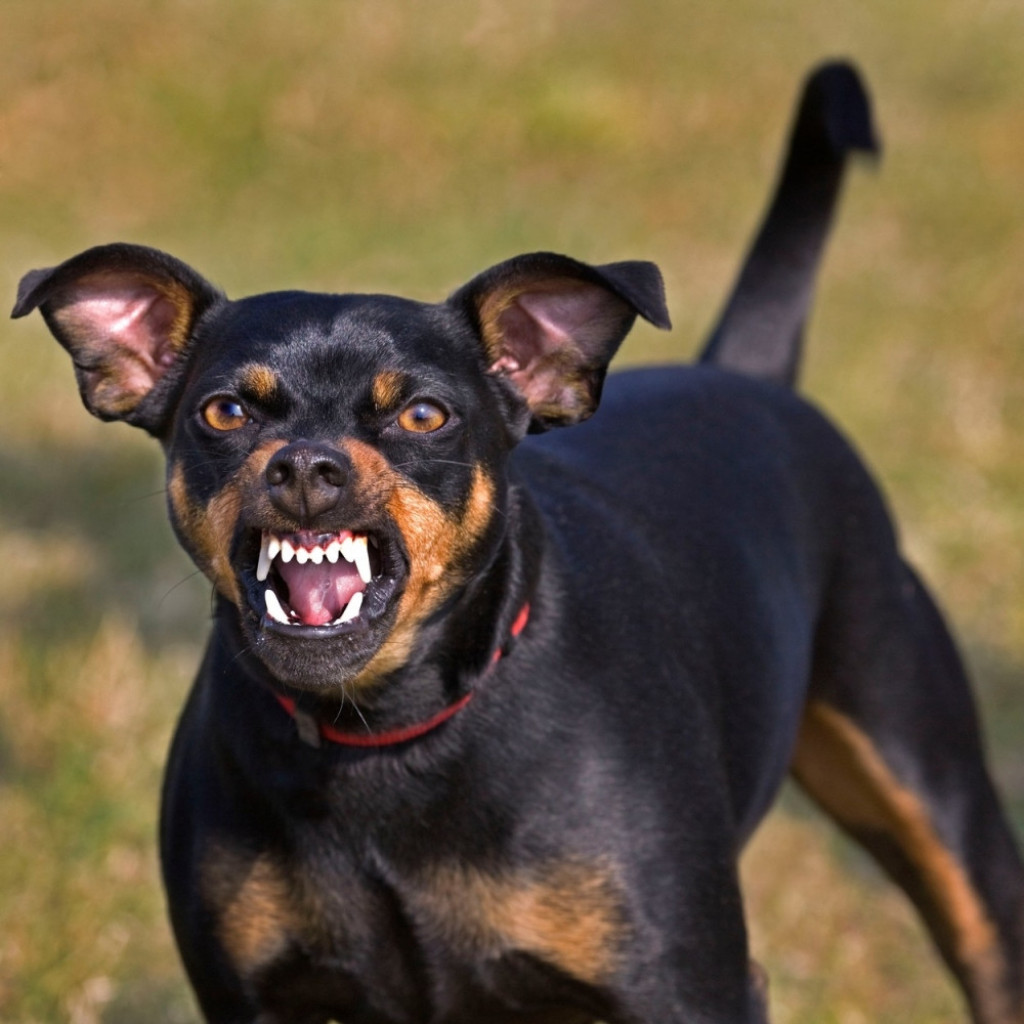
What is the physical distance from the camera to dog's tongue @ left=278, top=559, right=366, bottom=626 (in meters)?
3.21

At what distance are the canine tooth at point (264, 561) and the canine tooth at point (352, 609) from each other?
5.9 inches

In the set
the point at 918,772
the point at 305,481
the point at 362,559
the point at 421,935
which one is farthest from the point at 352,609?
the point at 918,772

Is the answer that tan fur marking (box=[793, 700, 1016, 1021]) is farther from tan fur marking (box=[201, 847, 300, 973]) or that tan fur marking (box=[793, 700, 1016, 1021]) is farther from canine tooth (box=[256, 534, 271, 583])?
canine tooth (box=[256, 534, 271, 583])

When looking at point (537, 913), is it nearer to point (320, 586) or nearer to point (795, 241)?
point (320, 586)

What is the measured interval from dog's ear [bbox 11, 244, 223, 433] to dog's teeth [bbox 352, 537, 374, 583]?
0.67m

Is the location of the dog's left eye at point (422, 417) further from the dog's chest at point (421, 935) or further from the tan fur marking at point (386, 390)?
the dog's chest at point (421, 935)

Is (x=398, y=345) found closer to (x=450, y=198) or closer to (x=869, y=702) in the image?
(x=869, y=702)

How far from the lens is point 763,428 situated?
4551 millimetres

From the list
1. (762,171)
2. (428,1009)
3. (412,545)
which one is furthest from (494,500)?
(762,171)

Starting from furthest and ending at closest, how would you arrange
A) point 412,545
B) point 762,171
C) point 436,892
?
point 762,171
point 436,892
point 412,545

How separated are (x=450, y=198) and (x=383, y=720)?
910 centimetres

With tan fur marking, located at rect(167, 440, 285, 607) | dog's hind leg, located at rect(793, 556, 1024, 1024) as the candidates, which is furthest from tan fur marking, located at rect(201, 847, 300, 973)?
dog's hind leg, located at rect(793, 556, 1024, 1024)

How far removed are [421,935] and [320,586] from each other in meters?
0.68

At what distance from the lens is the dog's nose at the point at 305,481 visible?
120 inches
